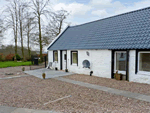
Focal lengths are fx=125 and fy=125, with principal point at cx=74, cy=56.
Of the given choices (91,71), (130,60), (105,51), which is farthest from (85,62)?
(130,60)

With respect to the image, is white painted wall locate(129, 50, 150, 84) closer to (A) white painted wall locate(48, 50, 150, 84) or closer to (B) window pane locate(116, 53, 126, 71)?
(A) white painted wall locate(48, 50, 150, 84)

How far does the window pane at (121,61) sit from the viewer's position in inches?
363

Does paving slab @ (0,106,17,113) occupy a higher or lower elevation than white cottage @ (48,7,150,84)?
lower

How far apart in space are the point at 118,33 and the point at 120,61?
2.36 m

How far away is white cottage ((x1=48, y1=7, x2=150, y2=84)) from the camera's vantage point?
27.2 ft

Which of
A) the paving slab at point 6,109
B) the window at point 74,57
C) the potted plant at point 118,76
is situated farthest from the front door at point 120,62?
the paving slab at point 6,109

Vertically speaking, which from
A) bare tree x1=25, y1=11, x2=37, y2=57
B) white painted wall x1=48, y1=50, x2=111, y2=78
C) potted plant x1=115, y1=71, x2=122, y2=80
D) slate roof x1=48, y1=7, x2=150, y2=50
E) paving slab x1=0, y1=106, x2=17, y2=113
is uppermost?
bare tree x1=25, y1=11, x2=37, y2=57

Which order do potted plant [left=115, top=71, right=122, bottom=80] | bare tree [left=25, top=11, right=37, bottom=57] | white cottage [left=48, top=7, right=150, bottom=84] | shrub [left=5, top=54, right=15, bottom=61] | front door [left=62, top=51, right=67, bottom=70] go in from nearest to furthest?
white cottage [left=48, top=7, right=150, bottom=84]
potted plant [left=115, top=71, right=122, bottom=80]
front door [left=62, top=51, right=67, bottom=70]
bare tree [left=25, top=11, right=37, bottom=57]
shrub [left=5, top=54, right=15, bottom=61]

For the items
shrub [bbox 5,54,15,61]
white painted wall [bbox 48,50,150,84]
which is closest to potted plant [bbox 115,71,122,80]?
white painted wall [bbox 48,50,150,84]

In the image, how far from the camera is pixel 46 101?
5379 mm

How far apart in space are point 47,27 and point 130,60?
62.5 ft

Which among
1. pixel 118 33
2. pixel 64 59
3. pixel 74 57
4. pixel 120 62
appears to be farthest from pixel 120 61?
pixel 64 59

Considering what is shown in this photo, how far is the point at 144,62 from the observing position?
26.8ft

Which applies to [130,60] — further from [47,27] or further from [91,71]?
[47,27]
